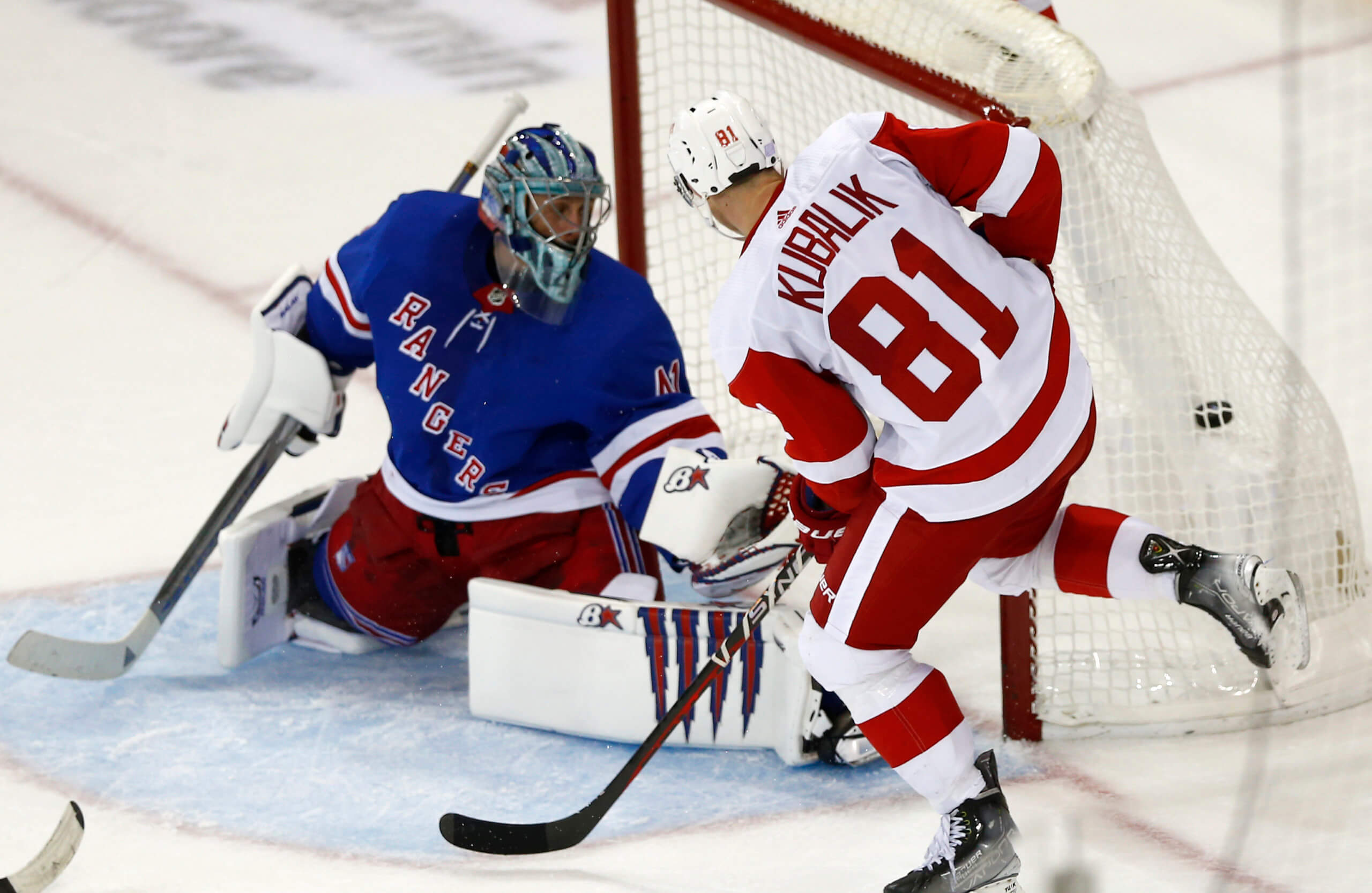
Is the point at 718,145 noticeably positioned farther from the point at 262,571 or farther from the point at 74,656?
the point at 74,656

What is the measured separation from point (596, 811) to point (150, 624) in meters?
0.96

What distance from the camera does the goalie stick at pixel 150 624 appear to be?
8.20 feet

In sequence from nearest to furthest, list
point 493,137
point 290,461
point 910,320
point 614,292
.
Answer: point 910,320, point 614,292, point 493,137, point 290,461

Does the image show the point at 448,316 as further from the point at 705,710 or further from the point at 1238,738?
the point at 1238,738

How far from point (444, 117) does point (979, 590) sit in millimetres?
2800

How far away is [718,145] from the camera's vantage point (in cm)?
177

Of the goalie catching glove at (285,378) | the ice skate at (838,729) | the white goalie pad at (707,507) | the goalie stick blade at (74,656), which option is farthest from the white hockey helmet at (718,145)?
the goalie stick blade at (74,656)

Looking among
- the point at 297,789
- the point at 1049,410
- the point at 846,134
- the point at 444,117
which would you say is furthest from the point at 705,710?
the point at 444,117

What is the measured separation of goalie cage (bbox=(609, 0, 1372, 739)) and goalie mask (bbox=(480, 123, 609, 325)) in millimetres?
434

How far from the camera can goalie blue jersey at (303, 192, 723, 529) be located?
2.40 m

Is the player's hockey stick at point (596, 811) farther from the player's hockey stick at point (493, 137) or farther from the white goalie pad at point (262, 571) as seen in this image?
the player's hockey stick at point (493, 137)

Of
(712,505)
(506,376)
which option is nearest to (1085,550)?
(712,505)

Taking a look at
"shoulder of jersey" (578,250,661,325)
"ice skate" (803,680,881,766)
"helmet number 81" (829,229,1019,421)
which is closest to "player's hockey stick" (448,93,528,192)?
"shoulder of jersey" (578,250,661,325)

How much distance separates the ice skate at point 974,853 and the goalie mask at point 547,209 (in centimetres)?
97
